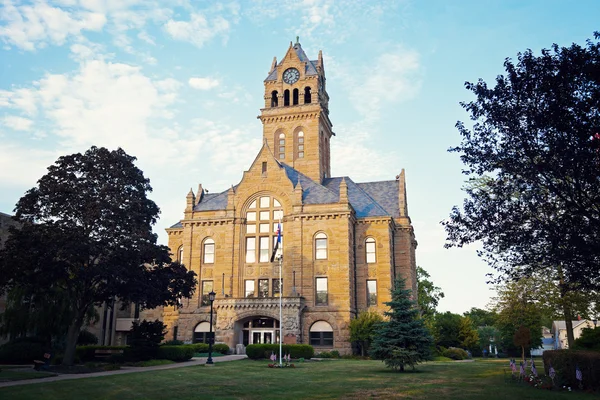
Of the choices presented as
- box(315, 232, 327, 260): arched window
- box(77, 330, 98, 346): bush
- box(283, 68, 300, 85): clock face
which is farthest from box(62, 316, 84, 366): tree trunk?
box(283, 68, 300, 85): clock face

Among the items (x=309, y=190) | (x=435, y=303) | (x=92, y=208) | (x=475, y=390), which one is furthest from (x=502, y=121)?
(x=435, y=303)

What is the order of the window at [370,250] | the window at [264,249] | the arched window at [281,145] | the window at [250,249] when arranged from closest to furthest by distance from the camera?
the window at [264,249], the window at [370,250], the window at [250,249], the arched window at [281,145]

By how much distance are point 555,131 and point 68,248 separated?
23.4 m

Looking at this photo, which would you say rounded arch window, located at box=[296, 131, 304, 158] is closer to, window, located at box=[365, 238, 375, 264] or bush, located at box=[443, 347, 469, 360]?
window, located at box=[365, 238, 375, 264]

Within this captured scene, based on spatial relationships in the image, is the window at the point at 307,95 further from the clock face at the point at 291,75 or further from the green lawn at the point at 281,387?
the green lawn at the point at 281,387

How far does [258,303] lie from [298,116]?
A: 963 inches

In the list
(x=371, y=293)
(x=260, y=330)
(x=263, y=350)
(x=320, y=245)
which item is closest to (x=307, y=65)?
(x=320, y=245)

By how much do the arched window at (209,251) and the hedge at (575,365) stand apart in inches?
1443

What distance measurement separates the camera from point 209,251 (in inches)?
2060

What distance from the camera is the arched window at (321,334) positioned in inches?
1865

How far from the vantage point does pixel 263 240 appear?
51.5 metres

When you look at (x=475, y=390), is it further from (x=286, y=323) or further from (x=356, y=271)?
(x=356, y=271)

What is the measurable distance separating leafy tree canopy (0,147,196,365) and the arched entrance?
17532mm

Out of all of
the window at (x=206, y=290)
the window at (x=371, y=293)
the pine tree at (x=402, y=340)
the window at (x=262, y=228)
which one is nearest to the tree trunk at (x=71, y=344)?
the pine tree at (x=402, y=340)
